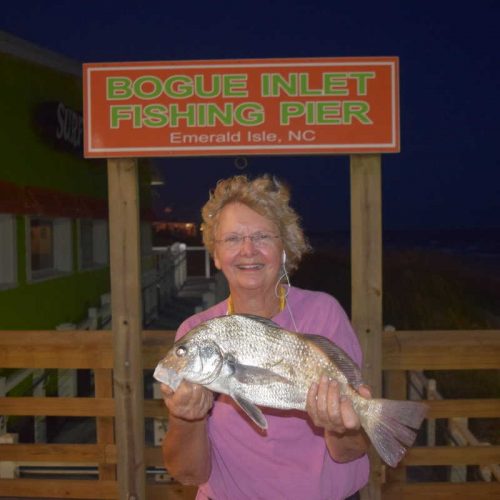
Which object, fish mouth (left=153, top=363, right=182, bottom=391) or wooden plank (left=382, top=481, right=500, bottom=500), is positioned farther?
wooden plank (left=382, top=481, right=500, bottom=500)

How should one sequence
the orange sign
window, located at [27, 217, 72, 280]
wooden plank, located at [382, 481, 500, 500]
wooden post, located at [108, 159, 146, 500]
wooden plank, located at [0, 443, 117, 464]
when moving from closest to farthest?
the orange sign
wooden post, located at [108, 159, 146, 500]
wooden plank, located at [382, 481, 500, 500]
wooden plank, located at [0, 443, 117, 464]
window, located at [27, 217, 72, 280]

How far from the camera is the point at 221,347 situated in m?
2.13

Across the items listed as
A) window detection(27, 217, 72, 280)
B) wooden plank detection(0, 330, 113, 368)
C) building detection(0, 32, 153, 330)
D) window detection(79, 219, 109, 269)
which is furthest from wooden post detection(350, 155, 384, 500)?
window detection(79, 219, 109, 269)

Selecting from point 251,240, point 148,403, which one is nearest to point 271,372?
point 251,240

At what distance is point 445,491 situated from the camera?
3922mm

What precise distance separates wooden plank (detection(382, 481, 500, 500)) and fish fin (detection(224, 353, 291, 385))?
7.35 ft

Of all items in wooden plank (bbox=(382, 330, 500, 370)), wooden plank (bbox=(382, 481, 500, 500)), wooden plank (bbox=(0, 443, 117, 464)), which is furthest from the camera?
wooden plank (bbox=(0, 443, 117, 464))

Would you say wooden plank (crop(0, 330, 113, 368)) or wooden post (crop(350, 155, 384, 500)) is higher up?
wooden post (crop(350, 155, 384, 500))

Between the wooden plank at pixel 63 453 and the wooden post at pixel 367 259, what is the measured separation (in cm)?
178

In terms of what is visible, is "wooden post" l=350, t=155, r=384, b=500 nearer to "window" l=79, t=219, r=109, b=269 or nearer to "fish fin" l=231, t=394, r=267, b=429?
"fish fin" l=231, t=394, r=267, b=429

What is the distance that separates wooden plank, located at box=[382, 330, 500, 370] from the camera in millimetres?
3750

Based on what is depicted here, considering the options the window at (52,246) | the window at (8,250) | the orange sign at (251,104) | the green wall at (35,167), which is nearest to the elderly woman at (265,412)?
the orange sign at (251,104)

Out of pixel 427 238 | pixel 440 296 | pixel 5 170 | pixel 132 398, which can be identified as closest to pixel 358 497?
pixel 132 398

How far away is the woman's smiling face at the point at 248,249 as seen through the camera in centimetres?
250
